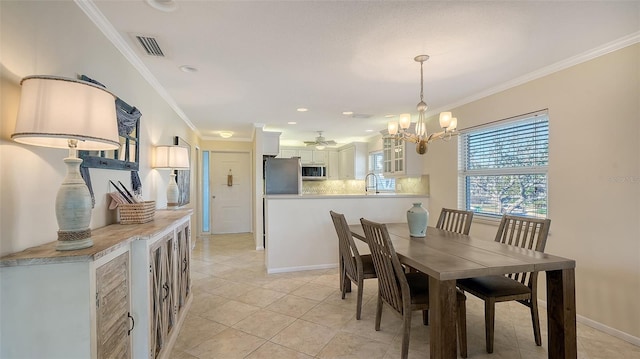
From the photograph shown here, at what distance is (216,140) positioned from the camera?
701 centimetres

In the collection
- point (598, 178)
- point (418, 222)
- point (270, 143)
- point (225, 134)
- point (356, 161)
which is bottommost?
point (418, 222)

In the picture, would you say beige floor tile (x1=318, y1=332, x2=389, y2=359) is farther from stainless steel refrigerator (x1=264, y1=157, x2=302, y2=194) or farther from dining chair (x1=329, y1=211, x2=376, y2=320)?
stainless steel refrigerator (x1=264, y1=157, x2=302, y2=194)

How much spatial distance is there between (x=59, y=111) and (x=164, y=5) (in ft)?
3.34

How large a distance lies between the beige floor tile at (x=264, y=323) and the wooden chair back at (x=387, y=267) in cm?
93

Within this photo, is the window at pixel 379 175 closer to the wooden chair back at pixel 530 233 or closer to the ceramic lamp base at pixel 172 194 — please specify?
the wooden chair back at pixel 530 233

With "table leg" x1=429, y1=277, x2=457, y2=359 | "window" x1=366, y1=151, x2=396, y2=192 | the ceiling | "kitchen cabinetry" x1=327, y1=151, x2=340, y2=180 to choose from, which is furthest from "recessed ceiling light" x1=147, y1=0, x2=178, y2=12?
"kitchen cabinetry" x1=327, y1=151, x2=340, y2=180

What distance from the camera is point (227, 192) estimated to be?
23.2 ft

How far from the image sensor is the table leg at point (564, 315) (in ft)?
6.05

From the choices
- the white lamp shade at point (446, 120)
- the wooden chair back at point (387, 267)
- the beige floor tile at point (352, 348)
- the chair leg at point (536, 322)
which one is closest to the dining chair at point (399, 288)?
the wooden chair back at point (387, 267)

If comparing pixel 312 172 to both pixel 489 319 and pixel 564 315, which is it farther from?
pixel 564 315

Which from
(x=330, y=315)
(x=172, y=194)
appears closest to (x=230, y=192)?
(x=172, y=194)

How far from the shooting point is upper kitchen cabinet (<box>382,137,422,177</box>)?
189 inches

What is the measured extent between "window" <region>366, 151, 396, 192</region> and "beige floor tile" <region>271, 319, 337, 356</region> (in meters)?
4.02

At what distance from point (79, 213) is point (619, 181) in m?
3.51
